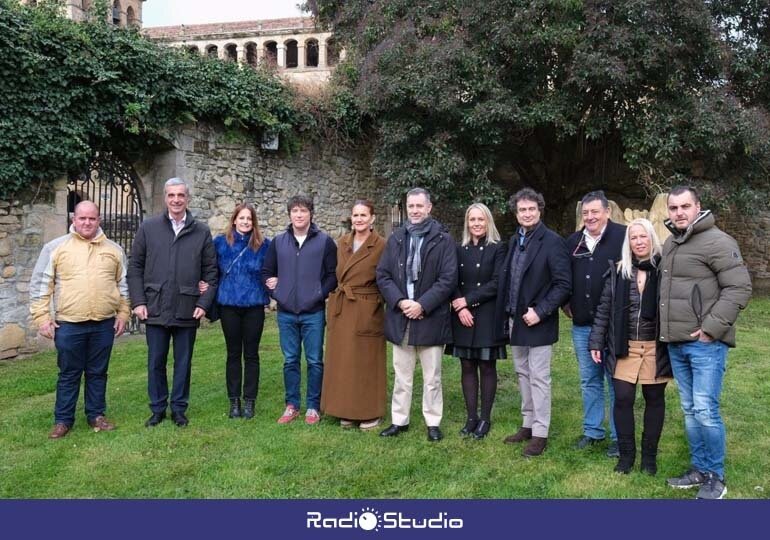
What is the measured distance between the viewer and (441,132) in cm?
1080

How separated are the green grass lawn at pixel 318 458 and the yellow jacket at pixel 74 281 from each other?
3.01ft

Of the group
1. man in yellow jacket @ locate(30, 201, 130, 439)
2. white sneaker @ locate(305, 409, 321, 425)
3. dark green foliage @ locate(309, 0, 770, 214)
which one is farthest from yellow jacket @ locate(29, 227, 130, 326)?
dark green foliage @ locate(309, 0, 770, 214)

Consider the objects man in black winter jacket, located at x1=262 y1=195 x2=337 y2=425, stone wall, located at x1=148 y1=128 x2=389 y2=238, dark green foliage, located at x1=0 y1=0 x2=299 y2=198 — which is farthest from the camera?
stone wall, located at x1=148 y1=128 x2=389 y2=238

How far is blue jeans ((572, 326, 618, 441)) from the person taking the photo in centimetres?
412

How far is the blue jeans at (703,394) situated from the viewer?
11.0 ft

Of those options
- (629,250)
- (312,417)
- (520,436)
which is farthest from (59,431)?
(629,250)

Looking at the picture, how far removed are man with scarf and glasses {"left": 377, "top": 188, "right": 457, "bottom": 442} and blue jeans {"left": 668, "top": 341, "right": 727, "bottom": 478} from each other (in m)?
1.51

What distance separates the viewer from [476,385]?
14.7 ft

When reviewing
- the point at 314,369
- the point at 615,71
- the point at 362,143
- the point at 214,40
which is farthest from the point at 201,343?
the point at 214,40

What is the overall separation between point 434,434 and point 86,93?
6.38 meters

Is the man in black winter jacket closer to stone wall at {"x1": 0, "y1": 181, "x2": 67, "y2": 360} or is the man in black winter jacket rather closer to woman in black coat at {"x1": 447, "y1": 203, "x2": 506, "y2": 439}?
woman in black coat at {"x1": 447, "y1": 203, "x2": 506, "y2": 439}

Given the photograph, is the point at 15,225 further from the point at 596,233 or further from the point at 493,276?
the point at 596,233

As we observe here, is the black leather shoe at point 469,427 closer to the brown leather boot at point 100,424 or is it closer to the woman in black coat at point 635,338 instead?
the woman in black coat at point 635,338

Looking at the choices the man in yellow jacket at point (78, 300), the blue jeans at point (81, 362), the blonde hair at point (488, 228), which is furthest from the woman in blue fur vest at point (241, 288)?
the blonde hair at point (488, 228)
